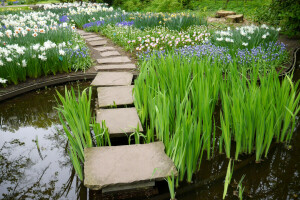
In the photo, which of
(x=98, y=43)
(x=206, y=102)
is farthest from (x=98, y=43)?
(x=206, y=102)

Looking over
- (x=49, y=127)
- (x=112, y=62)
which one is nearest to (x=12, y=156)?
(x=49, y=127)

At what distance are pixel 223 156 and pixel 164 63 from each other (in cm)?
129

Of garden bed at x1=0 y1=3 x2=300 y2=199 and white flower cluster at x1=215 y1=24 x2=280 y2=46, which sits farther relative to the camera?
white flower cluster at x1=215 y1=24 x2=280 y2=46

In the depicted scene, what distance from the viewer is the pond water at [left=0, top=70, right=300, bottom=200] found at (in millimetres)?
1936

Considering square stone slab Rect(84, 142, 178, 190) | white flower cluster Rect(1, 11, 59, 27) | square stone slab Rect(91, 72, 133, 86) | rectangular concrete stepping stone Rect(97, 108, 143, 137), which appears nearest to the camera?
square stone slab Rect(84, 142, 178, 190)

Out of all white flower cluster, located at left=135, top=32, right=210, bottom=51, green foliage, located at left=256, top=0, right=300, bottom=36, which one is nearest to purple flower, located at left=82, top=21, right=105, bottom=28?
white flower cluster, located at left=135, top=32, right=210, bottom=51

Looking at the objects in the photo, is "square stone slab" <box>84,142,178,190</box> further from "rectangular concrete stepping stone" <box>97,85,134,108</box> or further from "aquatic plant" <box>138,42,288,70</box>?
"aquatic plant" <box>138,42,288,70</box>

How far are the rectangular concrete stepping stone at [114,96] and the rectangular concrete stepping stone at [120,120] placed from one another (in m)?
0.21

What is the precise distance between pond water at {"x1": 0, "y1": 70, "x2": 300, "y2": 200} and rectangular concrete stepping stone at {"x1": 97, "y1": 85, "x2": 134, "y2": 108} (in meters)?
0.66

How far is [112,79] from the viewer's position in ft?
12.9

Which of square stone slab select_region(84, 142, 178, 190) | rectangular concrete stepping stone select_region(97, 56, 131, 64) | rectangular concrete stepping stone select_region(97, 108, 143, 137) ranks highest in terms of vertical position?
rectangular concrete stepping stone select_region(97, 56, 131, 64)

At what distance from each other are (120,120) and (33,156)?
88 centimetres

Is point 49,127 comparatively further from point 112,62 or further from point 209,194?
point 112,62

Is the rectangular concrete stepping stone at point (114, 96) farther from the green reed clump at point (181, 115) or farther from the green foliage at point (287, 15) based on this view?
the green foliage at point (287, 15)
